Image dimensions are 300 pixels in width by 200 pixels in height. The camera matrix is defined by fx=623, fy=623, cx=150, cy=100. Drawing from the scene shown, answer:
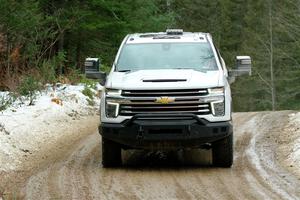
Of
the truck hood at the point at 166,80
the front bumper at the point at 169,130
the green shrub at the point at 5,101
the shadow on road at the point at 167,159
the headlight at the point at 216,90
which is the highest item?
the truck hood at the point at 166,80

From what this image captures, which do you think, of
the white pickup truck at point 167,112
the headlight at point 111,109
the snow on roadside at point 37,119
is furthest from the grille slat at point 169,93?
the snow on roadside at point 37,119

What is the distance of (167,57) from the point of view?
10398mm

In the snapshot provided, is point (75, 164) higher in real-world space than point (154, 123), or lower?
lower

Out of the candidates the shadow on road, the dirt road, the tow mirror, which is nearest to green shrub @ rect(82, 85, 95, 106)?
the dirt road

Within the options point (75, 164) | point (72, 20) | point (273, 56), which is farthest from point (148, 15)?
point (75, 164)

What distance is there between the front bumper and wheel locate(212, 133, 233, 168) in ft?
1.16

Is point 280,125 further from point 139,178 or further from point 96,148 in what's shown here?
point 139,178

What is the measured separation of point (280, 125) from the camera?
1383 centimetres

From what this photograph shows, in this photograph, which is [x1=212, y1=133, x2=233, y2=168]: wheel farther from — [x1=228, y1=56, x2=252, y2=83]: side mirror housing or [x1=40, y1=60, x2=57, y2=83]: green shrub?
[x1=40, y1=60, x2=57, y2=83]: green shrub

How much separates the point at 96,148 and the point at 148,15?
70.9ft

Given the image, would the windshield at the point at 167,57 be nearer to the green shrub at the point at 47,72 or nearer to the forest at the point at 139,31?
the forest at the point at 139,31

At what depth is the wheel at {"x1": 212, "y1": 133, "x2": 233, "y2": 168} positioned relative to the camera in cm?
945

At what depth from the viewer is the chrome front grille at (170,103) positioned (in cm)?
901

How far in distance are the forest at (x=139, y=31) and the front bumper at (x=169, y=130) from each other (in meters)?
6.73
